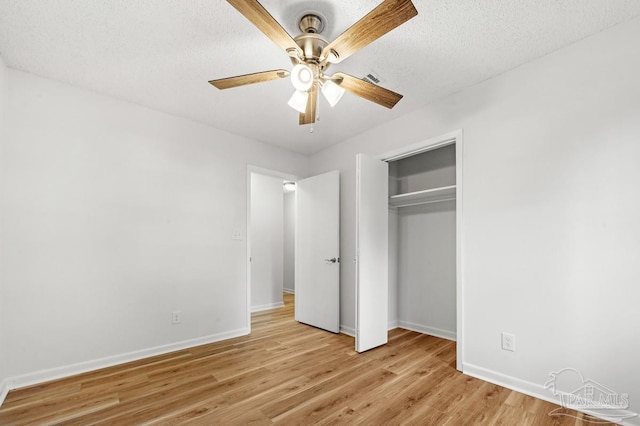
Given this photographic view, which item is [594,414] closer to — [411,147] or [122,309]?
[411,147]

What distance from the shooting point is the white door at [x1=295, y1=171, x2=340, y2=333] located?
3.81 m

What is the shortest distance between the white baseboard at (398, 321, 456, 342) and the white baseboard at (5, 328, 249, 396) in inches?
89.4

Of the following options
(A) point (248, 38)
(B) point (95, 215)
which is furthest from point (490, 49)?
(B) point (95, 215)

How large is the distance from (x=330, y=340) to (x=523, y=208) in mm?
2407

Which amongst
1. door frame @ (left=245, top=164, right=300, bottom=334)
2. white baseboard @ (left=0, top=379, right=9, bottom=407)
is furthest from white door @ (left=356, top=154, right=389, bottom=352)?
white baseboard @ (left=0, top=379, right=9, bottom=407)

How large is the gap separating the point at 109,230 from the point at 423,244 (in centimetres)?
349

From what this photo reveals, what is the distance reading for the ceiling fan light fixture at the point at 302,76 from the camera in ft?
5.78

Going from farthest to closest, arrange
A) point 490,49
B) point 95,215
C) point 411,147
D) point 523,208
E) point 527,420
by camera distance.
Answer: point 411,147 → point 95,215 → point 523,208 → point 490,49 → point 527,420

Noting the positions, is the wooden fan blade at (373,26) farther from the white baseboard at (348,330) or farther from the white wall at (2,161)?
the white baseboard at (348,330)

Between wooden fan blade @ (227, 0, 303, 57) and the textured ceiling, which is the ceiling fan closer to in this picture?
wooden fan blade @ (227, 0, 303, 57)

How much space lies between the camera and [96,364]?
2.63 m

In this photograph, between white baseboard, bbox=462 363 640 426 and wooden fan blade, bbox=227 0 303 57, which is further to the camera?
white baseboard, bbox=462 363 640 426

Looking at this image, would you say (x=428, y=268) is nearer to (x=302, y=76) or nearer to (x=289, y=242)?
(x=302, y=76)

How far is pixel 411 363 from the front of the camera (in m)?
2.77
